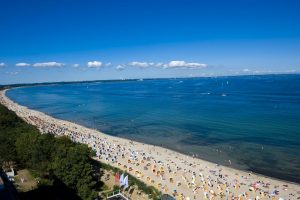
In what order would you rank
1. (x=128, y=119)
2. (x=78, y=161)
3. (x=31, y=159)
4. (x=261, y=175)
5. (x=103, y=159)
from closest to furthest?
(x=78, y=161) < (x=31, y=159) < (x=261, y=175) < (x=103, y=159) < (x=128, y=119)

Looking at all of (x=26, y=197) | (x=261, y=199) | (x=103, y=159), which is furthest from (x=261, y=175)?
(x=26, y=197)

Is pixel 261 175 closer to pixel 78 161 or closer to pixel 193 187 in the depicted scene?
pixel 193 187

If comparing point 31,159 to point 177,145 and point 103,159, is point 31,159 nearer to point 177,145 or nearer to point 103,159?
point 103,159

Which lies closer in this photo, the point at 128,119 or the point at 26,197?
the point at 26,197

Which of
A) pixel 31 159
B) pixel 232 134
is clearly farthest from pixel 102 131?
pixel 31 159

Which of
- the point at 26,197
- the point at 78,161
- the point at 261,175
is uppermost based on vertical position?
the point at 78,161

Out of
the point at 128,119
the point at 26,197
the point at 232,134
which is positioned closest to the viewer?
the point at 26,197

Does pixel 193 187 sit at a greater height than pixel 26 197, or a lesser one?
lesser
